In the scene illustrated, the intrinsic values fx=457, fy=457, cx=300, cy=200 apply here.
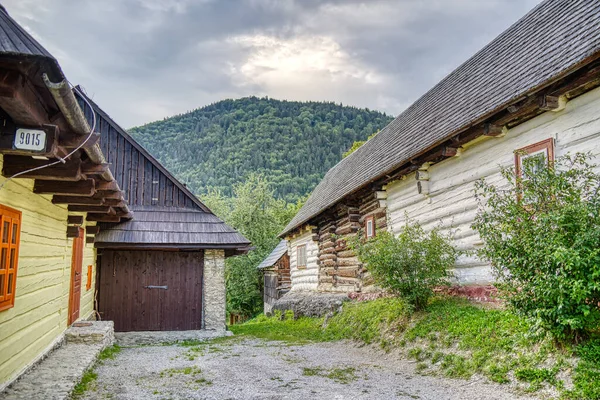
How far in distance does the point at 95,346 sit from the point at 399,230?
244 inches

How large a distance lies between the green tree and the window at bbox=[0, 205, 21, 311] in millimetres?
24184

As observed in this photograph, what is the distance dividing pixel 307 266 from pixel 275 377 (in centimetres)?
1088

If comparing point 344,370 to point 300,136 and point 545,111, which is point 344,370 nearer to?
point 545,111

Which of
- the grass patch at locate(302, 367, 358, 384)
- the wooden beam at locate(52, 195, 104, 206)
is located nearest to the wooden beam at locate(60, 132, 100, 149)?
the wooden beam at locate(52, 195, 104, 206)

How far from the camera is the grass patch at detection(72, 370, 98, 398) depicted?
16.8 feet

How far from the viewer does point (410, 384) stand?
5410 millimetres

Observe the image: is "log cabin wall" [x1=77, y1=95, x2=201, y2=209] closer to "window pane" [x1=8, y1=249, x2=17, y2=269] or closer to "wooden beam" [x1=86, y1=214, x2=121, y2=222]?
"wooden beam" [x1=86, y1=214, x2=121, y2=222]

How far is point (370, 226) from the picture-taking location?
36.8 ft

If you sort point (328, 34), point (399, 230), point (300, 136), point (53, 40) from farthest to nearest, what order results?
point (300, 136) < point (328, 34) < point (399, 230) < point (53, 40)

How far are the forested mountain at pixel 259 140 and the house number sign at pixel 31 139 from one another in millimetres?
43821

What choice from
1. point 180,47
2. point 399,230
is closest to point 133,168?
point 180,47

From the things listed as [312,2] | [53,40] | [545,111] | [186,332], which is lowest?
[186,332]

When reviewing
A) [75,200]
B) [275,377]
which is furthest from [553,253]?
[75,200]

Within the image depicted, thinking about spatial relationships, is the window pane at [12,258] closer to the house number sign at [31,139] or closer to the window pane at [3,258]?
the window pane at [3,258]
